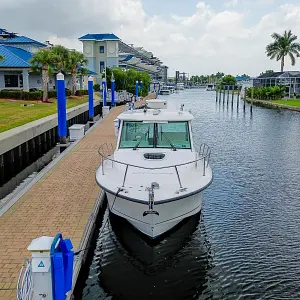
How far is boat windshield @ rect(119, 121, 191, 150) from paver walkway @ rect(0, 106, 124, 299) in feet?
6.75

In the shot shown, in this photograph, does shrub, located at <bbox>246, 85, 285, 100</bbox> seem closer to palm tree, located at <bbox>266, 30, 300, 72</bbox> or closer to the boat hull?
palm tree, located at <bbox>266, 30, 300, 72</bbox>

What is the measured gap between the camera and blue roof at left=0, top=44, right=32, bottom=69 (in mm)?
43656

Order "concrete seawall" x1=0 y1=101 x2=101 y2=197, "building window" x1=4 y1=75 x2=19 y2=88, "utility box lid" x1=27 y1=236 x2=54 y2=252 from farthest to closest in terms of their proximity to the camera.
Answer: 1. "building window" x1=4 y1=75 x2=19 y2=88
2. "concrete seawall" x1=0 y1=101 x2=101 y2=197
3. "utility box lid" x1=27 y1=236 x2=54 y2=252

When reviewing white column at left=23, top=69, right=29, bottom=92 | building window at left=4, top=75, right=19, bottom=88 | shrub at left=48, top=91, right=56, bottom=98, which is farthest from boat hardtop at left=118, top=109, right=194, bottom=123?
building window at left=4, top=75, right=19, bottom=88

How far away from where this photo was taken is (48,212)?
10547mm

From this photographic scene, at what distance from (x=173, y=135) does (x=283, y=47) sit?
8447cm

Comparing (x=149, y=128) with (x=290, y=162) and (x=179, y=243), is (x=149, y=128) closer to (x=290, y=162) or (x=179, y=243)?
(x=179, y=243)

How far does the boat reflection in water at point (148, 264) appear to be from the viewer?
8242 millimetres

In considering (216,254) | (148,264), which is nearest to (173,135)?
(216,254)

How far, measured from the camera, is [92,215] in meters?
10.2

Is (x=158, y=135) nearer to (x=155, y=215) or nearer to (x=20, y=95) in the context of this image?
(x=155, y=215)

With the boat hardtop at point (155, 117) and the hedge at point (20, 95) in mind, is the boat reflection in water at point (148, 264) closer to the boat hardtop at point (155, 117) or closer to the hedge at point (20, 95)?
the boat hardtop at point (155, 117)

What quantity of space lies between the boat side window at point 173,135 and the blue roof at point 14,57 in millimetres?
35546

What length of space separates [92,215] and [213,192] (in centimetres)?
630
